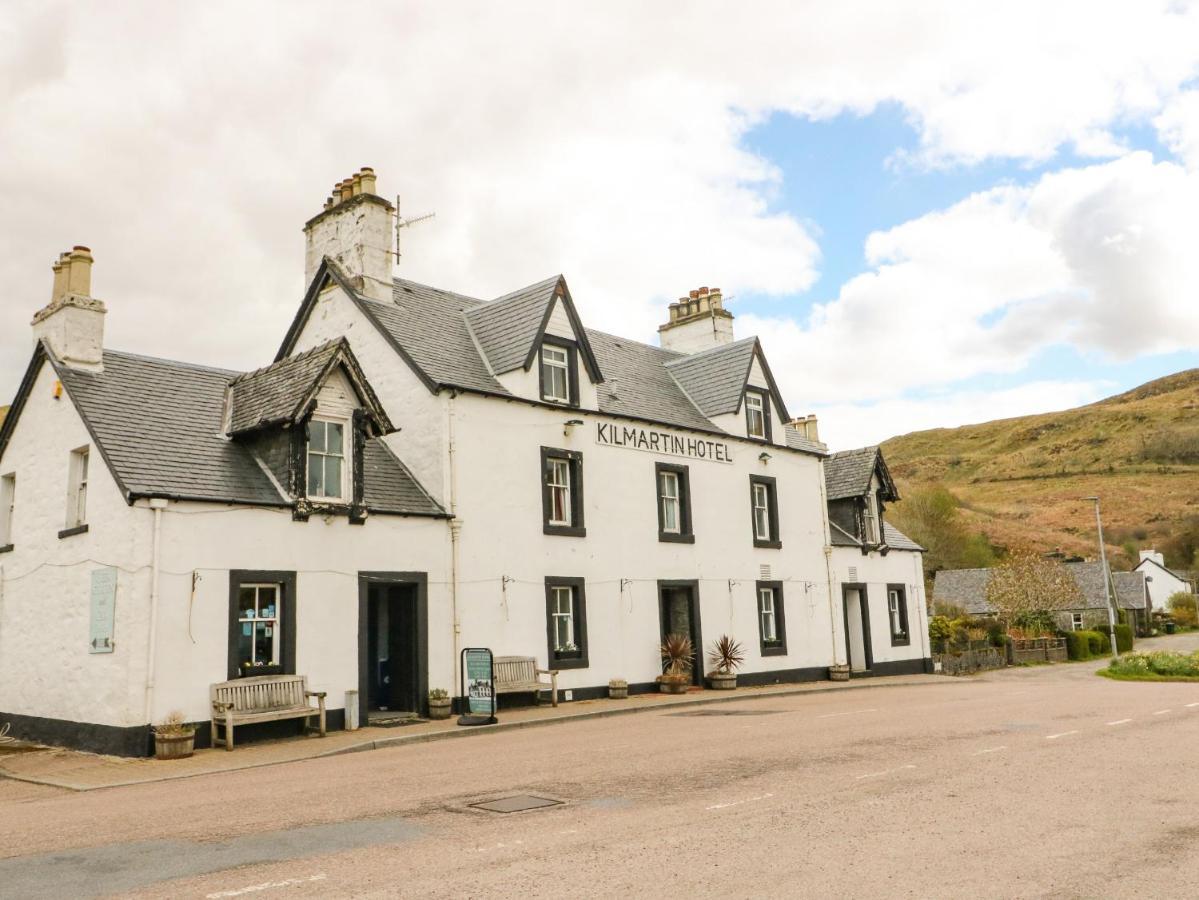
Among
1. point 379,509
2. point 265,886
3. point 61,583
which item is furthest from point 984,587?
point 265,886

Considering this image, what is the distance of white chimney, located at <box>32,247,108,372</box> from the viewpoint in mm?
18078

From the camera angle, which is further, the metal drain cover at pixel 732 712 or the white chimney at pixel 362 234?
the white chimney at pixel 362 234

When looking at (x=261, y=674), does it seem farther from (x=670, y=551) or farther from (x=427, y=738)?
(x=670, y=551)

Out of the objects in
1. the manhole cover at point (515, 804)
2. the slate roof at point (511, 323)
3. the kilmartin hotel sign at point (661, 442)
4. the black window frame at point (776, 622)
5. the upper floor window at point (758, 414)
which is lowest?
the manhole cover at point (515, 804)

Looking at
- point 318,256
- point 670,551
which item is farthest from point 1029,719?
point 318,256

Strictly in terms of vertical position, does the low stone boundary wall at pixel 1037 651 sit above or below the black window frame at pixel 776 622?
below

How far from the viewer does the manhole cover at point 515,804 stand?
9.30m

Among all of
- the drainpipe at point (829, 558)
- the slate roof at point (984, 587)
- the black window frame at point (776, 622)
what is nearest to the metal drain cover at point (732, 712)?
the black window frame at point (776, 622)

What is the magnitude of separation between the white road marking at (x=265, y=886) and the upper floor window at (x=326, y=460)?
11773 millimetres

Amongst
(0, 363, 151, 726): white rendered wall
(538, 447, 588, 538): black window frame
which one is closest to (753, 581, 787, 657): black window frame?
(538, 447, 588, 538): black window frame

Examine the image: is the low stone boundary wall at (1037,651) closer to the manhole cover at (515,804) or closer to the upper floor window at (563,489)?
the upper floor window at (563,489)

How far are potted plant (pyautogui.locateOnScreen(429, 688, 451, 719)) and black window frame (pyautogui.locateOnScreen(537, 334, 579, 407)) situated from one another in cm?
739

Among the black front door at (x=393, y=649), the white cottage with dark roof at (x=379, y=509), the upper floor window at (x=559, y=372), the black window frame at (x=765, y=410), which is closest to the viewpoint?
the white cottage with dark roof at (x=379, y=509)

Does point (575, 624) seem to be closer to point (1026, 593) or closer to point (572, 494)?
point (572, 494)
